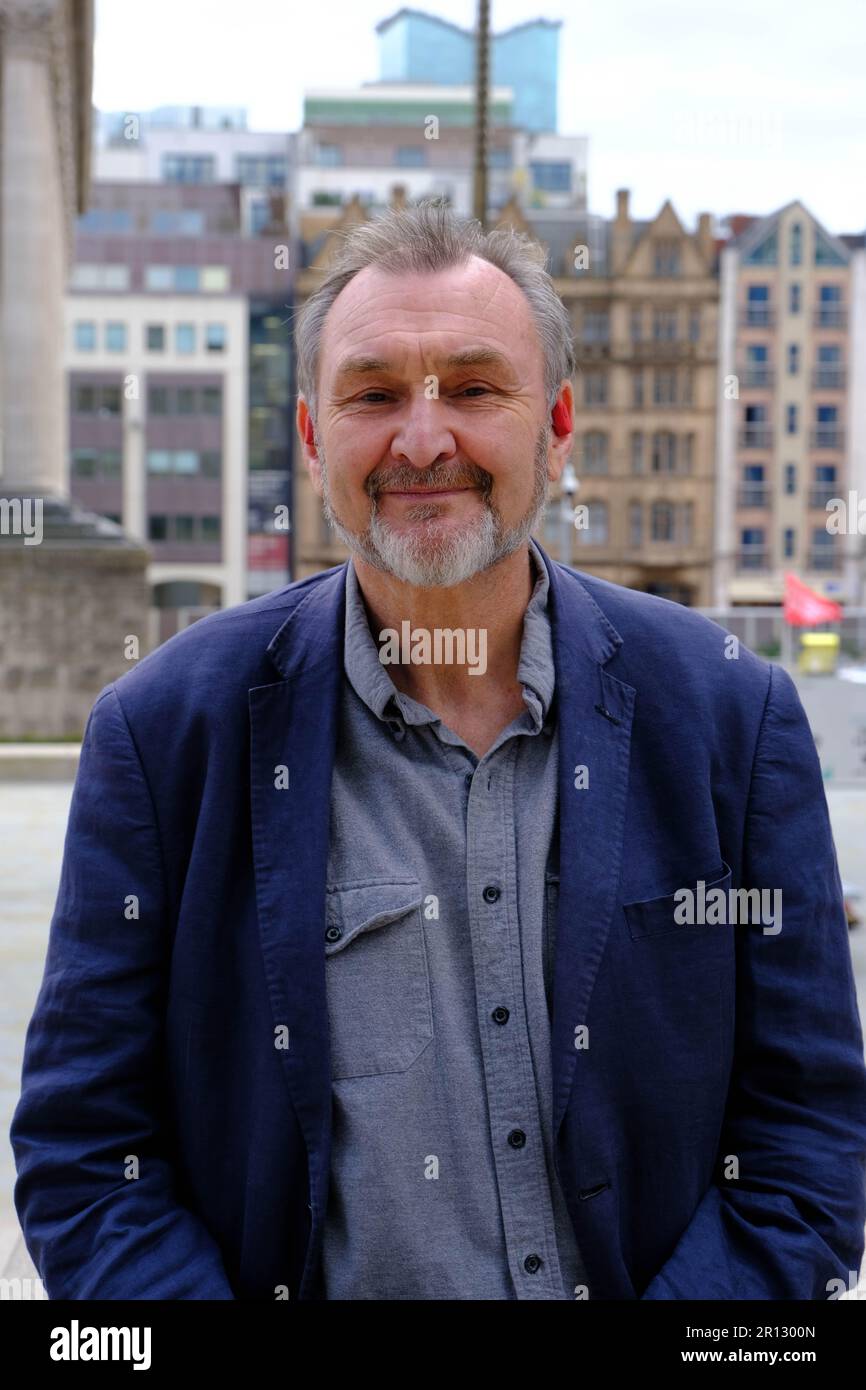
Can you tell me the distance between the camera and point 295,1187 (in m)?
2.29

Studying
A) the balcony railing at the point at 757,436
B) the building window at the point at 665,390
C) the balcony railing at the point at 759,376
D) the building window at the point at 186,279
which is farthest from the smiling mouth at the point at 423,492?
the balcony railing at the point at 759,376

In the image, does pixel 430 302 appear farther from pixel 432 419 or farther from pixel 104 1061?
pixel 104 1061

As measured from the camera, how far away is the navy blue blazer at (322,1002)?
7.53 feet

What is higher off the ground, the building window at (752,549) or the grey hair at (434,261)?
the grey hair at (434,261)

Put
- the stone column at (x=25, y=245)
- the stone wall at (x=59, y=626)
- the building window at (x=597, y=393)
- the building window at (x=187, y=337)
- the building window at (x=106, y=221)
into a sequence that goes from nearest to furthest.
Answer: the stone wall at (x=59, y=626)
the stone column at (x=25, y=245)
the building window at (x=187, y=337)
the building window at (x=597, y=393)
the building window at (x=106, y=221)

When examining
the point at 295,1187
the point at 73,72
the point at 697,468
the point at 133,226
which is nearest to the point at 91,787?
the point at 295,1187

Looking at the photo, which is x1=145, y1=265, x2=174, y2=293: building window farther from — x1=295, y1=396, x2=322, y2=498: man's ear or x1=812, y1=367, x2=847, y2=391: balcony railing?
x1=295, y1=396, x2=322, y2=498: man's ear

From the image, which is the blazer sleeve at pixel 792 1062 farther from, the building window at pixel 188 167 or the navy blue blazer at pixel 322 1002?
the building window at pixel 188 167

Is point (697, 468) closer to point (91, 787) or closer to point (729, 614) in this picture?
point (729, 614)

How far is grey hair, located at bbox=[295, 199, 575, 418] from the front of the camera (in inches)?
94.8

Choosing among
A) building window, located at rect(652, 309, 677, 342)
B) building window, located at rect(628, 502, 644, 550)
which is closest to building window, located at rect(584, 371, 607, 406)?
building window, located at rect(652, 309, 677, 342)

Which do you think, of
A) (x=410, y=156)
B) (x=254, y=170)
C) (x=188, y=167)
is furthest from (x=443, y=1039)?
(x=188, y=167)

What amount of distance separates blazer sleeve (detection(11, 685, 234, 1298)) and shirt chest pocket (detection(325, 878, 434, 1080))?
0.26 meters

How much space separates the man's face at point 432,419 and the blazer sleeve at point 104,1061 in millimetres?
480
